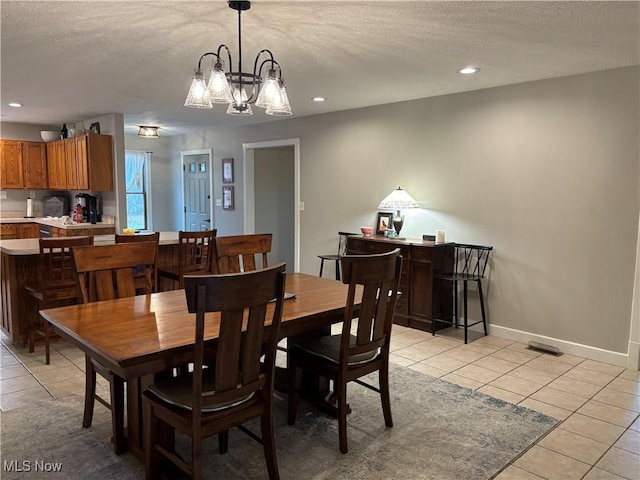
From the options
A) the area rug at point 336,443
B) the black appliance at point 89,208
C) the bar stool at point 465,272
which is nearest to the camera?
the area rug at point 336,443

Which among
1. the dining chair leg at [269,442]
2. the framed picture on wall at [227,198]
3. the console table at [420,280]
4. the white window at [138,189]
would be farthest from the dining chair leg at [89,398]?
the white window at [138,189]

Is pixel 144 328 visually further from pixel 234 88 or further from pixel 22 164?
pixel 22 164

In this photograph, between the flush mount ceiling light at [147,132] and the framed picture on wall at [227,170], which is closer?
the flush mount ceiling light at [147,132]

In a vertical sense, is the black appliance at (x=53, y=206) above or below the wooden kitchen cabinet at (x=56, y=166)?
below

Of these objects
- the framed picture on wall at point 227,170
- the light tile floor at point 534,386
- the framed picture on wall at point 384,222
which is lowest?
the light tile floor at point 534,386

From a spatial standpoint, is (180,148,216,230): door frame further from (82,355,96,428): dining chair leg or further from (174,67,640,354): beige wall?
(82,355,96,428): dining chair leg

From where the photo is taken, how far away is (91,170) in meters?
6.02

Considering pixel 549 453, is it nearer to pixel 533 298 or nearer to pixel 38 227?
pixel 533 298

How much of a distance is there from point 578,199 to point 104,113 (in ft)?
17.9

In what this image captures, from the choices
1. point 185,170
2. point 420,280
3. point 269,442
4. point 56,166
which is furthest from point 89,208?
point 269,442

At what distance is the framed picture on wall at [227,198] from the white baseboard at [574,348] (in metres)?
4.44

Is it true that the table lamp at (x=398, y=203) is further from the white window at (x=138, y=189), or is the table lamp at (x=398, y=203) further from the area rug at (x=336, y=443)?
the white window at (x=138, y=189)

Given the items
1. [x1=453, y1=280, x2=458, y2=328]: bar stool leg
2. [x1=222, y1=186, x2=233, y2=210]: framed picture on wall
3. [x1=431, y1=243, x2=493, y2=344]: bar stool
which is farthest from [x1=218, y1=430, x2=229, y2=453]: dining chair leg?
[x1=222, y1=186, x2=233, y2=210]: framed picture on wall

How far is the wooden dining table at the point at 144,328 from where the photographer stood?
5.80ft
